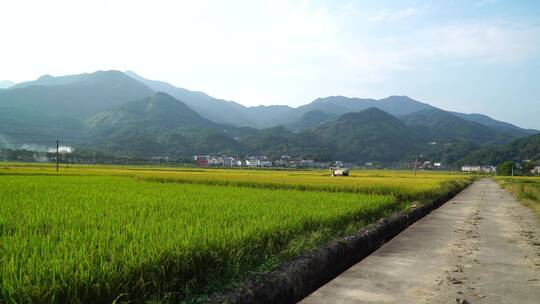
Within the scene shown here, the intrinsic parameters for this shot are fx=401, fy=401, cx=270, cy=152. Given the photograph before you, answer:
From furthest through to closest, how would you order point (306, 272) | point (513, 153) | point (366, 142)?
point (366, 142) < point (513, 153) < point (306, 272)

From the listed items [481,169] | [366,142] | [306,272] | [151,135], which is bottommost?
[481,169]

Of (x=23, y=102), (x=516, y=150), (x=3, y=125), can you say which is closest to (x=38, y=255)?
(x=516, y=150)

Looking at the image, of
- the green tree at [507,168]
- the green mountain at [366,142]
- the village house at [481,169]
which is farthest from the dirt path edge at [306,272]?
the green mountain at [366,142]

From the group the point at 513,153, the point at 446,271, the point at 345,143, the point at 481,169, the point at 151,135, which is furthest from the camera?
the point at 345,143

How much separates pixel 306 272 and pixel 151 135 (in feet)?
517

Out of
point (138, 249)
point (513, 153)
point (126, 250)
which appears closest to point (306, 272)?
point (138, 249)

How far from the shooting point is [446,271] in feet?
19.1

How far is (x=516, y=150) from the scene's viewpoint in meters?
127

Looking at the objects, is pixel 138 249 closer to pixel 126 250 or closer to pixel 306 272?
pixel 126 250

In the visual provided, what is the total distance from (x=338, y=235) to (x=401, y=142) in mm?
184743

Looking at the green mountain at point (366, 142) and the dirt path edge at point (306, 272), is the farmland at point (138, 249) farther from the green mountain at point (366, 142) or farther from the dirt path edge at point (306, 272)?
the green mountain at point (366, 142)

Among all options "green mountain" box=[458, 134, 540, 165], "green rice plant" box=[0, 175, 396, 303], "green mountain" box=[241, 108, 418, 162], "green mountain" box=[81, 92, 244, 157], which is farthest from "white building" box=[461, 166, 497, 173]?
"green rice plant" box=[0, 175, 396, 303]

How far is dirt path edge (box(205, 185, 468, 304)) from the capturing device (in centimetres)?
386

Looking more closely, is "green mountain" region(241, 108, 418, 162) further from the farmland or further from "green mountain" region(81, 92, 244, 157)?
the farmland
